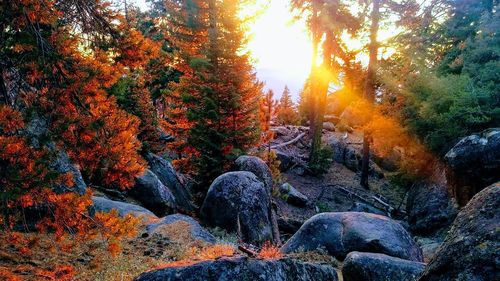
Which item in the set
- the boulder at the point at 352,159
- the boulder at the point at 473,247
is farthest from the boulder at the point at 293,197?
the boulder at the point at 473,247

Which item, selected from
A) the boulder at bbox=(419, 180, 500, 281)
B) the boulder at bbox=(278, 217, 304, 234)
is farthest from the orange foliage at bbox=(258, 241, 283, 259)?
the boulder at bbox=(278, 217, 304, 234)

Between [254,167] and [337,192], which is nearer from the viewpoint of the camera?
[254,167]

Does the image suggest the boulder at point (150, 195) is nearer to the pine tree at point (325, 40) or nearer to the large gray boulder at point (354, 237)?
the large gray boulder at point (354, 237)

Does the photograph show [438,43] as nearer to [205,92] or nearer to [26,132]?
[205,92]

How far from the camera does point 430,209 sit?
1805cm

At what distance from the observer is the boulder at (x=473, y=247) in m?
3.15

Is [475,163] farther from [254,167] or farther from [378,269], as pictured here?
[378,269]

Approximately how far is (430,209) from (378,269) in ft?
40.2

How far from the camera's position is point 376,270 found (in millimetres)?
7609

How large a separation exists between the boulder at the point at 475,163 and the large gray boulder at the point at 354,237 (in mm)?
6268

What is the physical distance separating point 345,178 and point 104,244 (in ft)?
65.9

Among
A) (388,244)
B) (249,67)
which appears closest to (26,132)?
(388,244)

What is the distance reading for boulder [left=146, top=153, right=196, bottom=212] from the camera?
53.3 feet

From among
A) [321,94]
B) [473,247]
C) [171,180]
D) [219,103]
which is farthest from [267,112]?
[473,247]
